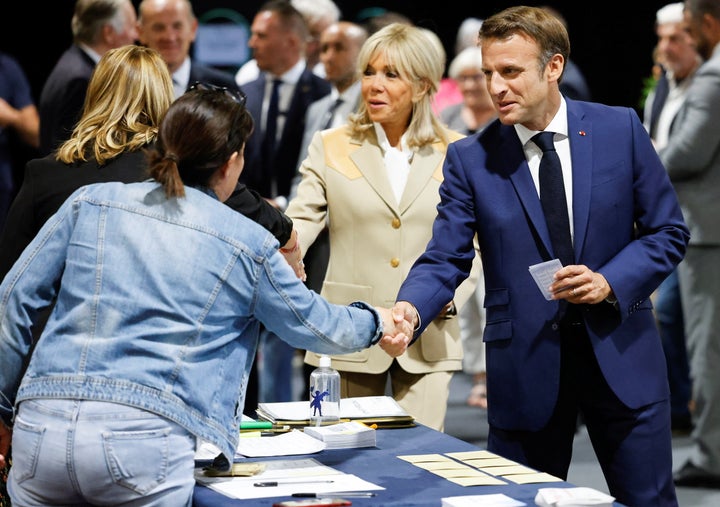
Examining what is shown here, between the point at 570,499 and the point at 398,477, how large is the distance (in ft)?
1.59

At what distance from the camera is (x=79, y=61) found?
5680mm

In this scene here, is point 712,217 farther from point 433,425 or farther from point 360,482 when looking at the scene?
point 360,482

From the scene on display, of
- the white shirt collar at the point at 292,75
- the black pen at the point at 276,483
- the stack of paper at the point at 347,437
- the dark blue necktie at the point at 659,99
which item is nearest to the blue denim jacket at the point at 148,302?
the black pen at the point at 276,483

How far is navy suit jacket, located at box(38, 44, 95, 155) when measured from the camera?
17.8 feet

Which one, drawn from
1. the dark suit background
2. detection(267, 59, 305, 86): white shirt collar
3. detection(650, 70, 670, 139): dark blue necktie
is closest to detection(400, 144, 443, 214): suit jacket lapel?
detection(267, 59, 305, 86): white shirt collar

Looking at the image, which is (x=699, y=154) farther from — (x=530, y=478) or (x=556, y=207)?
(x=530, y=478)

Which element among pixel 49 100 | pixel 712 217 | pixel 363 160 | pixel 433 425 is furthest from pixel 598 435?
pixel 49 100

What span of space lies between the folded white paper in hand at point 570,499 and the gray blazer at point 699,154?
3146mm

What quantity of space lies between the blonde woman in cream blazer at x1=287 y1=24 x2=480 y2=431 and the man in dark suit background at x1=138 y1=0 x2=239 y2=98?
5.48 ft

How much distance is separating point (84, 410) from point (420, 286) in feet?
4.17

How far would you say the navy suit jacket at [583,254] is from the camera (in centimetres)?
335

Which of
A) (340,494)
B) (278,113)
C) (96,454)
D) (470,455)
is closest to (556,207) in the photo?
(470,455)

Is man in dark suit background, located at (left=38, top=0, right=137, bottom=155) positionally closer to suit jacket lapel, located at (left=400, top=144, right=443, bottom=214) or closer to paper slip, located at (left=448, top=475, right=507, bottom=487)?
suit jacket lapel, located at (left=400, top=144, right=443, bottom=214)

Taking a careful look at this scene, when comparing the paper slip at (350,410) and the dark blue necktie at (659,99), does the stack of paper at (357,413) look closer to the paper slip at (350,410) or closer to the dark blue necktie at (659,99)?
the paper slip at (350,410)
